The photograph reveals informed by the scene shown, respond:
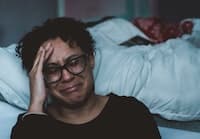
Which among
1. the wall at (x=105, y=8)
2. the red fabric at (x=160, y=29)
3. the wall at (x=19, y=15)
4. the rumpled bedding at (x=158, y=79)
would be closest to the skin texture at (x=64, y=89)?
the rumpled bedding at (x=158, y=79)

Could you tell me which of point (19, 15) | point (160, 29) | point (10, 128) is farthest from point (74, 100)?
point (19, 15)

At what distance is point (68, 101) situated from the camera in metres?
1.00

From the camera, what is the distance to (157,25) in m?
1.91

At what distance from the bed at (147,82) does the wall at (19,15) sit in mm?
912

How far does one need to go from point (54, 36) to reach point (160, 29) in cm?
95

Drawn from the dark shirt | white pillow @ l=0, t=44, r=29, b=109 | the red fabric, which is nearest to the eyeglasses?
the dark shirt

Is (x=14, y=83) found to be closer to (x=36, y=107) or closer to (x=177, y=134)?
(x=36, y=107)

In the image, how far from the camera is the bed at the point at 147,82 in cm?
123

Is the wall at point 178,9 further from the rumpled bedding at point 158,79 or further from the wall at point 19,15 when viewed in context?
the rumpled bedding at point 158,79

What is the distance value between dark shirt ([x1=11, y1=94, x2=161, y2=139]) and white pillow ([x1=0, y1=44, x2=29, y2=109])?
0.84ft

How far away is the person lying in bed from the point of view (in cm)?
96

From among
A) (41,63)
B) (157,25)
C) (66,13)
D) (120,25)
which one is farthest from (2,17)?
(41,63)

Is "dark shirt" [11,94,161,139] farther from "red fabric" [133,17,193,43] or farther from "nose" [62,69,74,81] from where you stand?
"red fabric" [133,17,193,43]

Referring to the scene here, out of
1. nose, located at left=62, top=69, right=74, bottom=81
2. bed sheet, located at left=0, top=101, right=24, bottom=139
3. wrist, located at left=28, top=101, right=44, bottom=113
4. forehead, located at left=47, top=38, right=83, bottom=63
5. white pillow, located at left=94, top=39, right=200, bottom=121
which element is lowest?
bed sheet, located at left=0, top=101, right=24, bottom=139
